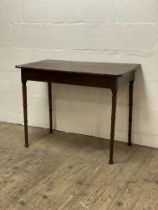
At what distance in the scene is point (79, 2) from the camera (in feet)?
8.80

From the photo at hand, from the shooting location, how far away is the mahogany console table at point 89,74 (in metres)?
2.21

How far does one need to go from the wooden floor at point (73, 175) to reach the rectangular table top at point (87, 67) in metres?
0.72

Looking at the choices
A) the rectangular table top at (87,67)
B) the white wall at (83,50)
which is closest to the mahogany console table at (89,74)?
the rectangular table top at (87,67)

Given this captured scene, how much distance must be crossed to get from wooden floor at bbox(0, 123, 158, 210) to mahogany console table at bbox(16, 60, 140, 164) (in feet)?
0.57

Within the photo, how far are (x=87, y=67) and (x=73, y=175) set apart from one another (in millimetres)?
850

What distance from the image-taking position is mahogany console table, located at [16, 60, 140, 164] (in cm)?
221

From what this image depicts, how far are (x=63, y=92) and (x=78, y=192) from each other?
1.20 m

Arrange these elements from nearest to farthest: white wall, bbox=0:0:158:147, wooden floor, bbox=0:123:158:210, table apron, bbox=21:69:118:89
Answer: wooden floor, bbox=0:123:158:210
table apron, bbox=21:69:118:89
white wall, bbox=0:0:158:147

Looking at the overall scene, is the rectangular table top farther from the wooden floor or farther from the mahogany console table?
the wooden floor

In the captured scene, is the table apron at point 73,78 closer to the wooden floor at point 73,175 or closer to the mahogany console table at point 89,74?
the mahogany console table at point 89,74

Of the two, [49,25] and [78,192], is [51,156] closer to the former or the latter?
[78,192]

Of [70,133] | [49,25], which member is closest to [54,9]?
[49,25]

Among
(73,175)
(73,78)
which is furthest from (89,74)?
(73,175)

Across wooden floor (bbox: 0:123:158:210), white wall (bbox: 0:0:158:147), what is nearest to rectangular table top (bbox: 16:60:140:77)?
white wall (bbox: 0:0:158:147)
